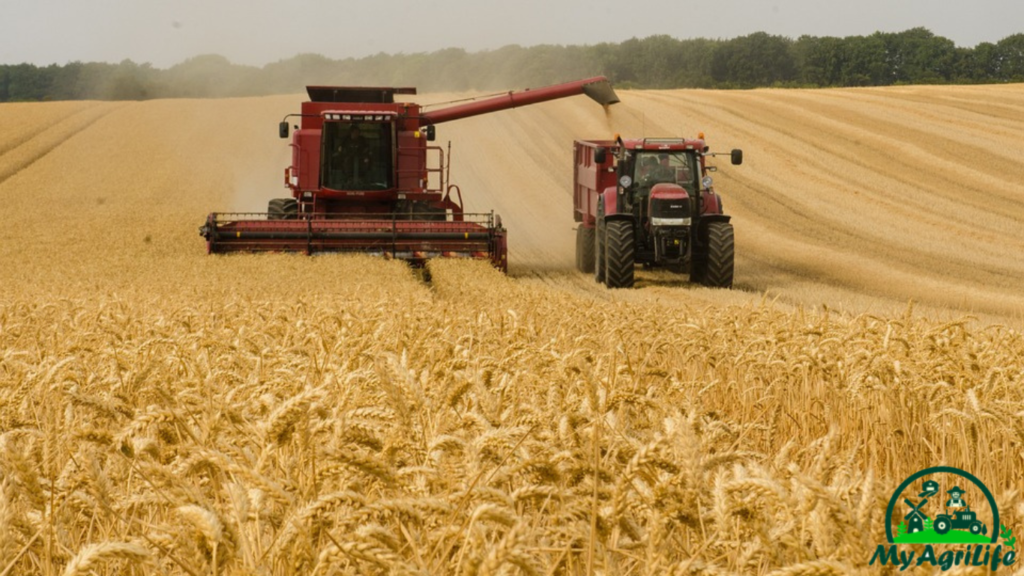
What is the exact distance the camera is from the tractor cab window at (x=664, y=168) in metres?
16.2

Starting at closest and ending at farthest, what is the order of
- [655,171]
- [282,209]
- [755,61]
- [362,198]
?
1. [655,171]
2. [362,198]
3. [282,209]
4. [755,61]

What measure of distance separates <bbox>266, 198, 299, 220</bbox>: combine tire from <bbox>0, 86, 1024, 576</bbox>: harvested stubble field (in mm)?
1999

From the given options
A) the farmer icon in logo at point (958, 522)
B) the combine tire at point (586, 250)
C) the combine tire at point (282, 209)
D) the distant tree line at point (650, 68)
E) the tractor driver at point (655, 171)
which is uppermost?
the distant tree line at point (650, 68)

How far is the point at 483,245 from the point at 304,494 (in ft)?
47.7

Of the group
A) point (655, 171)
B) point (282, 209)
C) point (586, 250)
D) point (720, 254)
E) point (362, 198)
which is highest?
point (655, 171)

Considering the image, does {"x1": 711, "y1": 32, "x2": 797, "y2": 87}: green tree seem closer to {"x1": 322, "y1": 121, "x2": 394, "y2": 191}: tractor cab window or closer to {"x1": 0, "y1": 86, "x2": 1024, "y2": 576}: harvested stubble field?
{"x1": 0, "y1": 86, "x2": 1024, "y2": 576}: harvested stubble field

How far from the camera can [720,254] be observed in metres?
15.5

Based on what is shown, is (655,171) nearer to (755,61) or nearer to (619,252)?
(619,252)

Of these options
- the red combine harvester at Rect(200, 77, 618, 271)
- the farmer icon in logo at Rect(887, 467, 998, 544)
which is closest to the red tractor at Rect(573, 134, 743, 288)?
the red combine harvester at Rect(200, 77, 618, 271)

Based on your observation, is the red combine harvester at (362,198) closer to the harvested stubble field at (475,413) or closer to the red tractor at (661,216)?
the harvested stubble field at (475,413)

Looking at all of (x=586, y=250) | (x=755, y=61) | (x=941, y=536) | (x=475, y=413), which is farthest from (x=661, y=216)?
(x=755, y=61)

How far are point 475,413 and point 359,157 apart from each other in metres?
15.7

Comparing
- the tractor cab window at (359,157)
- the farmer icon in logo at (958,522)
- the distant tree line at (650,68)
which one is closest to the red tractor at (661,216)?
the tractor cab window at (359,157)

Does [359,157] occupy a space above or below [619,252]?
above
